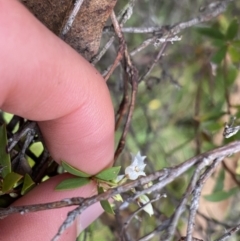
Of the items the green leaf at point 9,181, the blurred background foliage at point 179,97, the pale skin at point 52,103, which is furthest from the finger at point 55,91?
the blurred background foliage at point 179,97

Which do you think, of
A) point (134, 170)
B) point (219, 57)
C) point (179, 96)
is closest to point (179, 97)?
point (179, 96)

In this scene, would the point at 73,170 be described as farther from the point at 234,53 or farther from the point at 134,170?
the point at 234,53

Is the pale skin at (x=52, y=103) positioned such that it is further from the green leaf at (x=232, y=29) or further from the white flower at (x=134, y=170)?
the green leaf at (x=232, y=29)

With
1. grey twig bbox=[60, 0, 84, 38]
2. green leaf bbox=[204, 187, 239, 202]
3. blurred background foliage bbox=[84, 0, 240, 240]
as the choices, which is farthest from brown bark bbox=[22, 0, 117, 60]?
green leaf bbox=[204, 187, 239, 202]

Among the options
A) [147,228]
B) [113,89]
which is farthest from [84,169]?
[147,228]

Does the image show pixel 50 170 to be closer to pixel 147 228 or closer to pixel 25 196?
pixel 25 196

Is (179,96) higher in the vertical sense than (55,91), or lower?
lower
